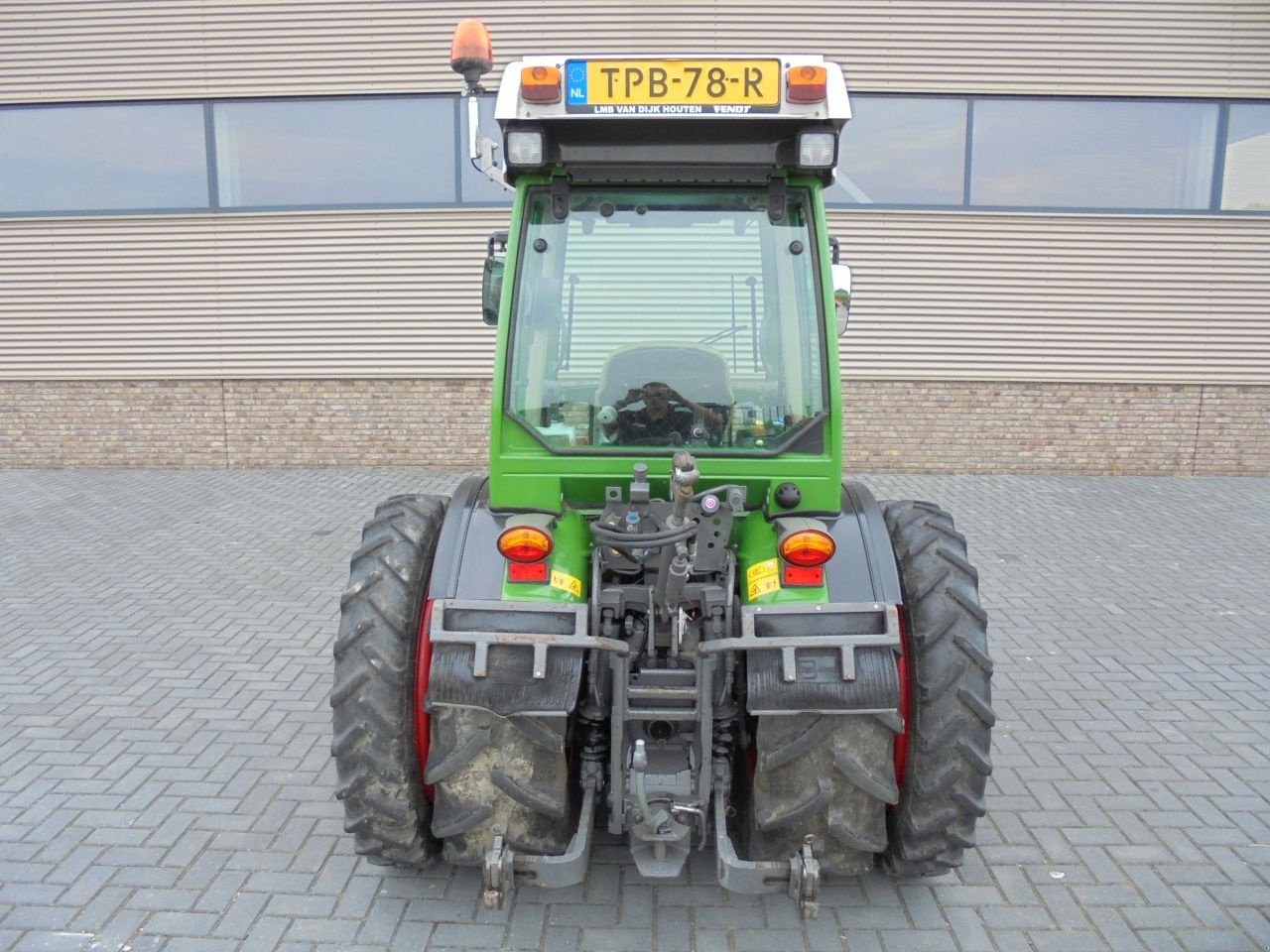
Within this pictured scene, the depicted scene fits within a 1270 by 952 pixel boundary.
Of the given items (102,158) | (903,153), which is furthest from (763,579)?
(102,158)

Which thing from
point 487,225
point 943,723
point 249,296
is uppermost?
point 487,225

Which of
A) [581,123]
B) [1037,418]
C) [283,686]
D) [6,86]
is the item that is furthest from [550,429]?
[6,86]

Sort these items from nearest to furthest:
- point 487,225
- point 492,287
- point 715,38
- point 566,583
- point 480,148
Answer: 1. point 566,583
2. point 480,148
3. point 492,287
4. point 715,38
5. point 487,225

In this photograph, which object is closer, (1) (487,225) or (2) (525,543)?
(2) (525,543)

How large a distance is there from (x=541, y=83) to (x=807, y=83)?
80 centimetres

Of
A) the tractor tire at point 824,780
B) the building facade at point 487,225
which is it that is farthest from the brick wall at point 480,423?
the tractor tire at point 824,780

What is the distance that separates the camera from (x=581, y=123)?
2.68 metres

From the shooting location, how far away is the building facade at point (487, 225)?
9.35 metres

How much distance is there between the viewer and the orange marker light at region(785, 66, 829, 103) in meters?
2.55

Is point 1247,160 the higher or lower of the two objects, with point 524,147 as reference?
higher

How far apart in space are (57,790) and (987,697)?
3.61m

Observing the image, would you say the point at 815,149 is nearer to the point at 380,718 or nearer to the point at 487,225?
the point at 380,718

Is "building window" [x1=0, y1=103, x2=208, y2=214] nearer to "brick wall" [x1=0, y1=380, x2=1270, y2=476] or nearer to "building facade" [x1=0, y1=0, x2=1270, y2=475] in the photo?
"building facade" [x1=0, y1=0, x2=1270, y2=475]

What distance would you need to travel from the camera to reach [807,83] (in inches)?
101
